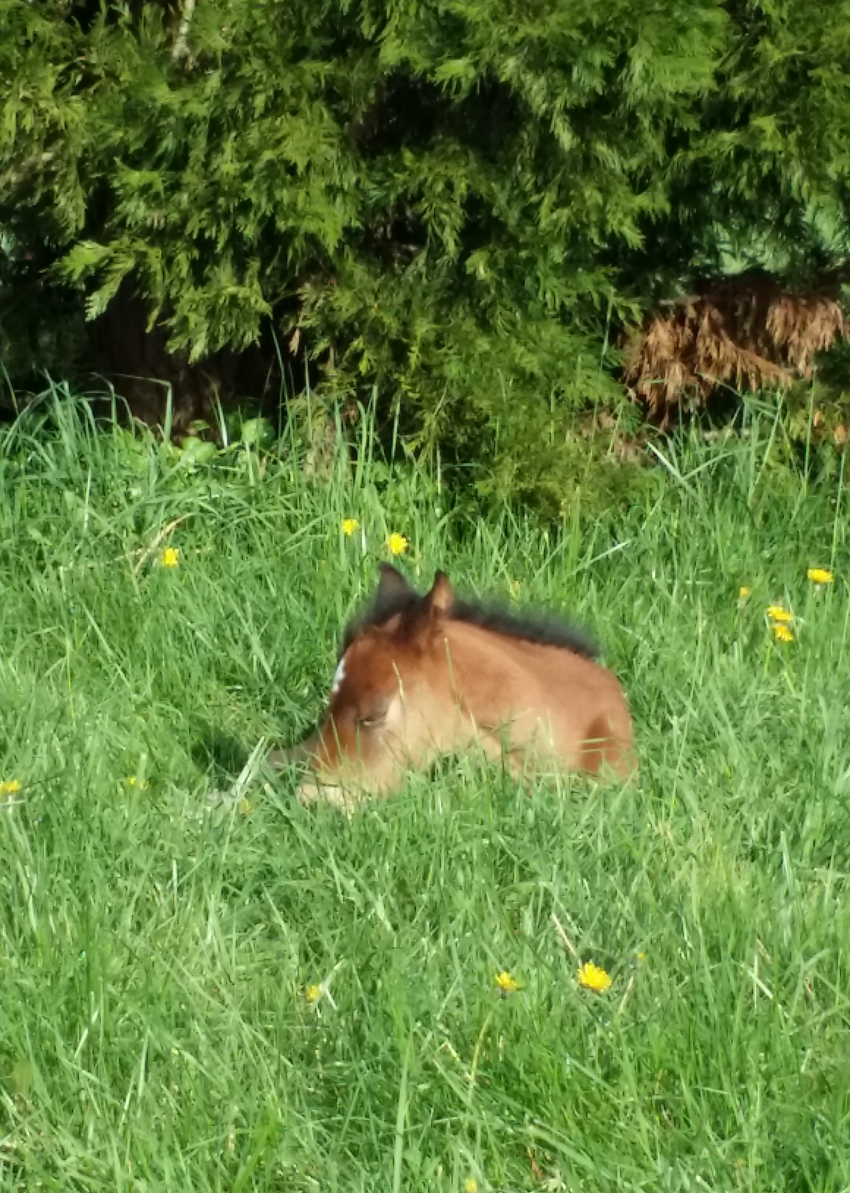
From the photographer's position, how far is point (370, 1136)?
8.41 feet

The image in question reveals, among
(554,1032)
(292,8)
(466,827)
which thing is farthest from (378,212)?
(554,1032)

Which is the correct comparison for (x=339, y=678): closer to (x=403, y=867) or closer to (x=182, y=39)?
(x=403, y=867)

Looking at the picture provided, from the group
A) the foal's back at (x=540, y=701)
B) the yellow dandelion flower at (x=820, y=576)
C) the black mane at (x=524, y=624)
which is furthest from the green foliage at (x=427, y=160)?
the foal's back at (x=540, y=701)

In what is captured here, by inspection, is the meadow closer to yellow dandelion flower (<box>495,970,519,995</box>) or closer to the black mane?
yellow dandelion flower (<box>495,970,519,995</box>)

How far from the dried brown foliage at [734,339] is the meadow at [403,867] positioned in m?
0.30

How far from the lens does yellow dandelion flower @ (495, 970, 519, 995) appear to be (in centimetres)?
276

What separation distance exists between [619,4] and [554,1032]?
3087mm

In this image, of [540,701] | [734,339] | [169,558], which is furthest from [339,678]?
[734,339]

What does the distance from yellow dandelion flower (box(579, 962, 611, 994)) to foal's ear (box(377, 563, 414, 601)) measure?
46.9 inches

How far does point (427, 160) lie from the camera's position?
4.84 m

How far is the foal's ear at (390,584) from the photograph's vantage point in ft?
12.3

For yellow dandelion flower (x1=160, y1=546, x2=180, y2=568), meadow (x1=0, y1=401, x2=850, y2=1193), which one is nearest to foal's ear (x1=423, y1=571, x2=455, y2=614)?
meadow (x1=0, y1=401, x2=850, y2=1193)

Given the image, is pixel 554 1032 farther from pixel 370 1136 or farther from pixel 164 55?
pixel 164 55

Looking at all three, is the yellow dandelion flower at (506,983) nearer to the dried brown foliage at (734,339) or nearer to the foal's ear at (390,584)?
the foal's ear at (390,584)
